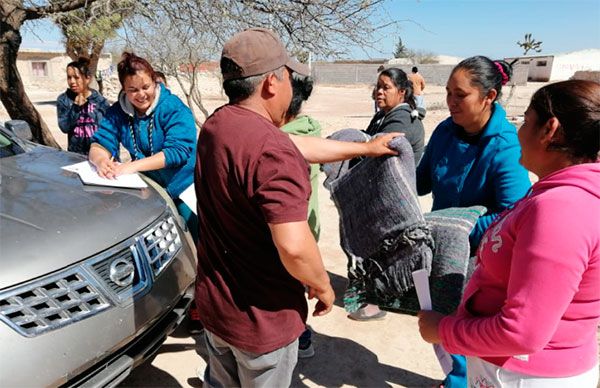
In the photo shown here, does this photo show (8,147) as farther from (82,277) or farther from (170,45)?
(170,45)

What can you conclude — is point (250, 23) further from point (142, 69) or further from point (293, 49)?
point (142, 69)

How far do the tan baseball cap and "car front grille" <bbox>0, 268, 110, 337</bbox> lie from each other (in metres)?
1.15

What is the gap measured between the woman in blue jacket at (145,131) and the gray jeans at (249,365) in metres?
1.37

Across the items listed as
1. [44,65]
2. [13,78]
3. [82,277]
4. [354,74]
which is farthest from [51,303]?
[44,65]

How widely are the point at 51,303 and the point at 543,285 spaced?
5.82 feet

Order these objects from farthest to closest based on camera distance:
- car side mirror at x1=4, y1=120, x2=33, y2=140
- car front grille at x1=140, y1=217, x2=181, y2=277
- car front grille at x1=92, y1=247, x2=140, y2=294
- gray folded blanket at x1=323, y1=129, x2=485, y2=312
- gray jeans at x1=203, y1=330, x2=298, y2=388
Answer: car side mirror at x1=4, y1=120, x2=33, y2=140
car front grille at x1=140, y1=217, x2=181, y2=277
car front grille at x1=92, y1=247, x2=140, y2=294
gray folded blanket at x1=323, y1=129, x2=485, y2=312
gray jeans at x1=203, y1=330, x2=298, y2=388

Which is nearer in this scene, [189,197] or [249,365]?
[249,365]

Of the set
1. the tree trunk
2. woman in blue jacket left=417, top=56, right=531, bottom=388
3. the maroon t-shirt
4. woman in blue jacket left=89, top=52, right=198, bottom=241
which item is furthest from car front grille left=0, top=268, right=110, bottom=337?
the tree trunk

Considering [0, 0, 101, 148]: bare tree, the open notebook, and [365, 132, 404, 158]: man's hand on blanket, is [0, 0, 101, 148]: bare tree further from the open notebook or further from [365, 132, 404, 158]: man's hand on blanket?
[365, 132, 404, 158]: man's hand on blanket

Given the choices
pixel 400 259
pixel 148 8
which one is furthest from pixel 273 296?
pixel 148 8

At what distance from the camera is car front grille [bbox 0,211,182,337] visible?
170 cm

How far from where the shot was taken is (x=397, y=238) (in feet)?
6.08

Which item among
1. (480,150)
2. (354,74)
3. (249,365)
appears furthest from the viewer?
(354,74)

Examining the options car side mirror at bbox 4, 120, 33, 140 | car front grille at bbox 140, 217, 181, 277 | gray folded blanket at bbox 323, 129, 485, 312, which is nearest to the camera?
gray folded blanket at bbox 323, 129, 485, 312
